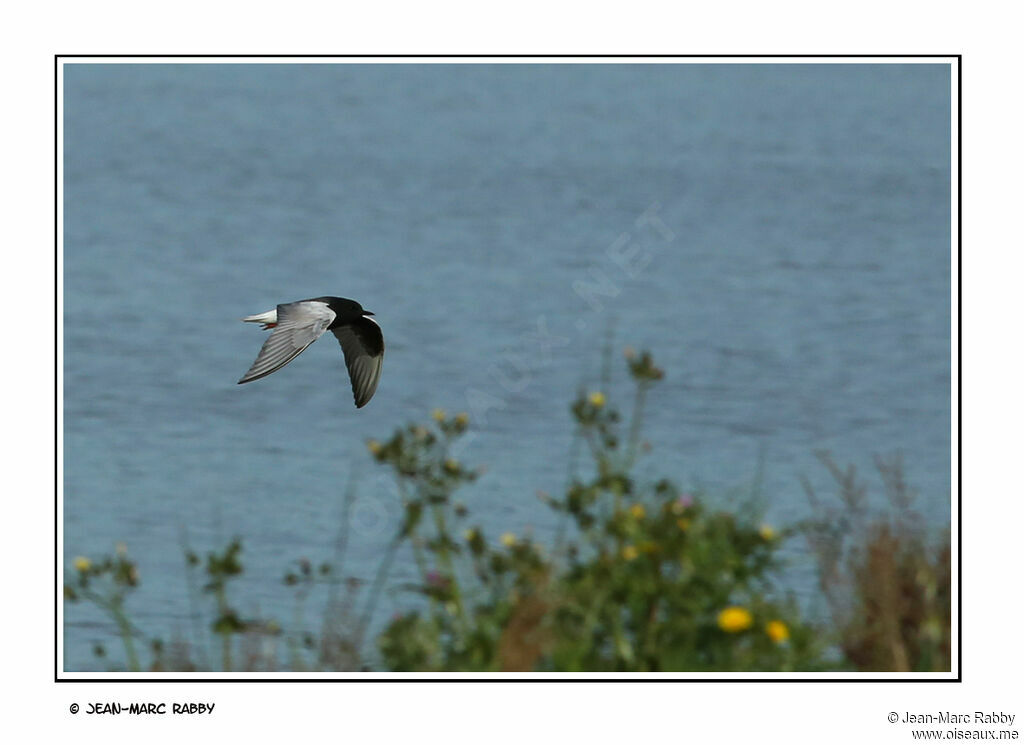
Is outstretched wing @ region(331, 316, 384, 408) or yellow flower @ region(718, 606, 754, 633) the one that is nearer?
yellow flower @ region(718, 606, 754, 633)

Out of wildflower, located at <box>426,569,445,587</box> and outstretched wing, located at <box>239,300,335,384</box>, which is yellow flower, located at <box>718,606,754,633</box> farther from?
outstretched wing, located at <box>239,300,335,384</box>

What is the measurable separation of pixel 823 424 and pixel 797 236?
1.55 m

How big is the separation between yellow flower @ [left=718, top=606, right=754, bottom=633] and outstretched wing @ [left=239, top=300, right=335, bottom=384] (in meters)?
1.26

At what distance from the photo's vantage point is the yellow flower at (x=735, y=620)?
315 centimetres

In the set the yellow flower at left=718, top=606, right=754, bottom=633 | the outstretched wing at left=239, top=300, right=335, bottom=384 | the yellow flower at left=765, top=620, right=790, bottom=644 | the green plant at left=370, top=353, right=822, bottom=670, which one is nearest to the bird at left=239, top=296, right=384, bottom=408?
the outstretched wing at left=239, top=300, right=335, bottom=384

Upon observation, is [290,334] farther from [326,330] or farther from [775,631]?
[775,631]

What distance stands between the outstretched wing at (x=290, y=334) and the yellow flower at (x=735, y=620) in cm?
126

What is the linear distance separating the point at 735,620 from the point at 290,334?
4.53ft

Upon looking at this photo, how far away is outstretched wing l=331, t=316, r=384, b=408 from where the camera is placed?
170 inches

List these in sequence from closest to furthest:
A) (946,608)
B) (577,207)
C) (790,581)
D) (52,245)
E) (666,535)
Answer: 1. (666,535)
2. (946,608)
3. (52,245)
4. (790,581)
5. (577,207)

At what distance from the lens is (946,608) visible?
348cm

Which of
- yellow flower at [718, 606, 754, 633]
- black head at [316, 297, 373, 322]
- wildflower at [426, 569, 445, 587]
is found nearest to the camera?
yellow flower at [718, 606, 754, 633]
